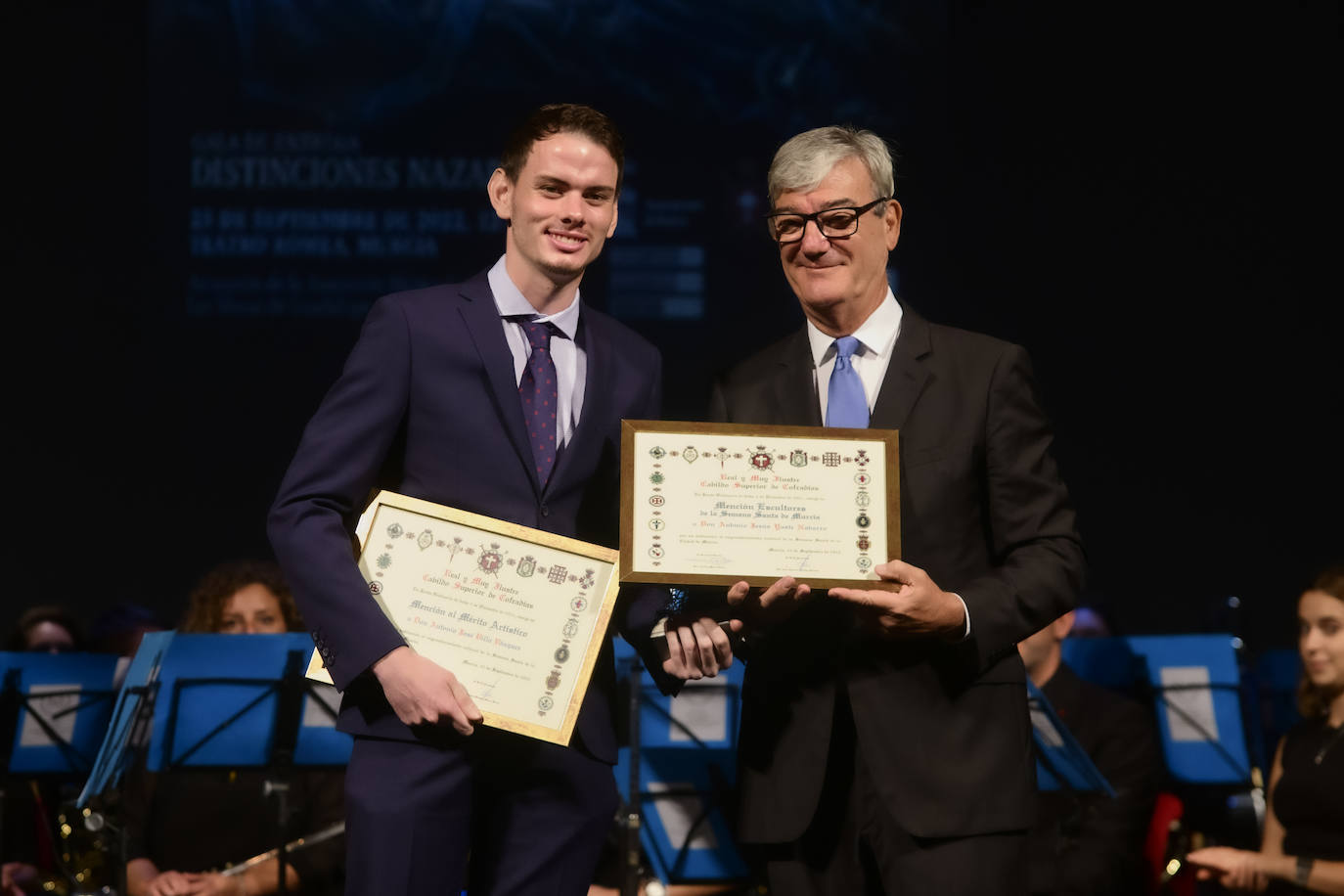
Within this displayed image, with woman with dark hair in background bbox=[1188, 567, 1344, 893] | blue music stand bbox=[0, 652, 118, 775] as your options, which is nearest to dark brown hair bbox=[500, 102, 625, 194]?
blue music stand bbox=[0, 652, 118, 775]

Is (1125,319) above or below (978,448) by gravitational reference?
above

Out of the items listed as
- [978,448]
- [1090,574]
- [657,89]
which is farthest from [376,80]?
[978,448]

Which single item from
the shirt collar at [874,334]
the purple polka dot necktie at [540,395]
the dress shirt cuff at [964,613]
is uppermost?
the shirt collar at [874,334]

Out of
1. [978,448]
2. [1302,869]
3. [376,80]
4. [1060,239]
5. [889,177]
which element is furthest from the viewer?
[1060,239]

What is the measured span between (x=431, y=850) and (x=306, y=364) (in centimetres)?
530

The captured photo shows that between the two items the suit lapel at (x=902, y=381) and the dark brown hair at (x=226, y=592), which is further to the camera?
the dark brown hair at (x=226, y=592)

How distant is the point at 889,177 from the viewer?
245cm

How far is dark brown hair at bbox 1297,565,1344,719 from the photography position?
14.8ft

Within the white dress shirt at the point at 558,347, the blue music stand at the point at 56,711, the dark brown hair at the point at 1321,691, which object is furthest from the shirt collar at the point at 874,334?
the blue music stand at the point at 56,711

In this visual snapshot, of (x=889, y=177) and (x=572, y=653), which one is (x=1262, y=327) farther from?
(x=572, y=653)

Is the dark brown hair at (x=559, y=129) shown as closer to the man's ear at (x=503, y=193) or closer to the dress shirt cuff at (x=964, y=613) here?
the man's ear at (x=503, y=193)

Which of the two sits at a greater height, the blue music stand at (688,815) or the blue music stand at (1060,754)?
the blue music stand at (1060,754)

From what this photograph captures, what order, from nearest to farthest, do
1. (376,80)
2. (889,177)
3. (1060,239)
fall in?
(889,177), (376,80), (1060,239)

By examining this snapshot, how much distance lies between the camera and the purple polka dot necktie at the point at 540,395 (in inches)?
86.7
